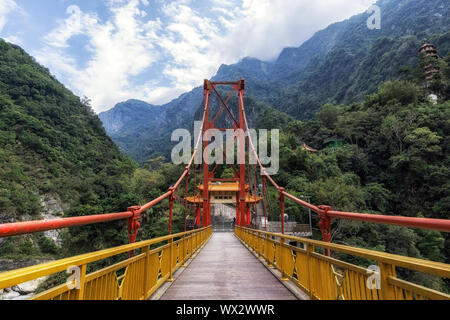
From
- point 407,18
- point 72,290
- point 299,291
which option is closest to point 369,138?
point 299,291

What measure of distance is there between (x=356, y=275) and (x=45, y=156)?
4367 centimetres

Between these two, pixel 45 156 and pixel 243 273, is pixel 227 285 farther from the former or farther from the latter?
pixel 45 156

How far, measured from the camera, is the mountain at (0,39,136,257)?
25469 millimetres

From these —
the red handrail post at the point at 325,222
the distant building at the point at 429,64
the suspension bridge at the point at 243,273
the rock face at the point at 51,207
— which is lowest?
the rock face at the point at 51,207

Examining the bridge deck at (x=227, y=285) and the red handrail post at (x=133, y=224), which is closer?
the red handrail post at (x=133, y=224)

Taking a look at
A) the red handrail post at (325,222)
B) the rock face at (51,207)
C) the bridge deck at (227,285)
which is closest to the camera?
the red handrail post at (325,222)

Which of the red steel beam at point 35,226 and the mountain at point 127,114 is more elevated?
the mountain at point 127,114

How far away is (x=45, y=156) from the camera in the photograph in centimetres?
3559

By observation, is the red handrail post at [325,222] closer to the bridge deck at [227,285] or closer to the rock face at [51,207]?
the bridge deck at [227,285]

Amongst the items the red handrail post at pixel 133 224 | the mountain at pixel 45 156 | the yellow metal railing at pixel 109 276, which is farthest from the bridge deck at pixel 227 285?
the mountain at pixel 45 156

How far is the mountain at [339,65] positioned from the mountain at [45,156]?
38.7m

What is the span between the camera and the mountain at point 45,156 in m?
25.5

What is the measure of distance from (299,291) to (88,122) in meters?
58.5

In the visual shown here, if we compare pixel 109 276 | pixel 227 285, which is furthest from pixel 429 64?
pixel 109 276
